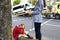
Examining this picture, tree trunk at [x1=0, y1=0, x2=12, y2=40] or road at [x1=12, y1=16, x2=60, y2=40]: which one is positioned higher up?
tree trunk at [x1=0, y1=0, x2=12, y2=40]

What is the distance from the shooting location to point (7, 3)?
131 inches

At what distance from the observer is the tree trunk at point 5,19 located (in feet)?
10.8

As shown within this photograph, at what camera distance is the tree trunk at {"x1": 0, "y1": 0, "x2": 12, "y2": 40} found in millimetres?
3285

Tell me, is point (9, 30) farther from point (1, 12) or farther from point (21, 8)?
point (21, 8)

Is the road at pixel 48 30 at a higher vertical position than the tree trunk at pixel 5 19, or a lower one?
lower

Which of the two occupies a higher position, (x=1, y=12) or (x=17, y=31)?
(x=1, y=12)

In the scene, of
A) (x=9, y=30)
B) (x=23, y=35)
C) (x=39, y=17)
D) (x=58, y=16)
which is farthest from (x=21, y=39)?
(x=58, y=16)

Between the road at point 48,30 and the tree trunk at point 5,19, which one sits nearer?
the tree trunk at point 5,19

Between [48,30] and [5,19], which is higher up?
[5,19]

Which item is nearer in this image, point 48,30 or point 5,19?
point 5,19

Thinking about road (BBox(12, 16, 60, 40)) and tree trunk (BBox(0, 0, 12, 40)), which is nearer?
tree trunk (BBox(0, 0, 12, 40))

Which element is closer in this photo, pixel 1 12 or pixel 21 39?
pixel 1 12

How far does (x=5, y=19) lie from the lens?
10.8 ft

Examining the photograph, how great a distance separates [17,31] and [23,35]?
9.6 inches
